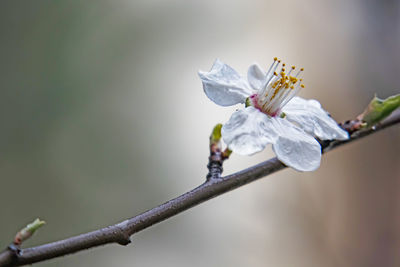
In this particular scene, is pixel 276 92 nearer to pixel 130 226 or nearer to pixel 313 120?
pixel 313 120

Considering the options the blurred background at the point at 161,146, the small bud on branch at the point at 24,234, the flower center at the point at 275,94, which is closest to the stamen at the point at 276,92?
the flower center at the point at 275,94

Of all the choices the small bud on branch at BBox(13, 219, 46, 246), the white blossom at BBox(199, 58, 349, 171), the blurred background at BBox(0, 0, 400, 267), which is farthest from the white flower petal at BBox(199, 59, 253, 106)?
the blurred background at BBox(0, 0, 400, 267)

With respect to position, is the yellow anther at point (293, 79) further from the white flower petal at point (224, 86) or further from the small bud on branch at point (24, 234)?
the small bud on branch at point (24, 234)

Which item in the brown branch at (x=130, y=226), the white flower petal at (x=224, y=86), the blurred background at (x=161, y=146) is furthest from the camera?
the blurred background at (x=161, y=146)

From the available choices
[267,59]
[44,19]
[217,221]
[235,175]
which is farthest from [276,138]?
[44,19]

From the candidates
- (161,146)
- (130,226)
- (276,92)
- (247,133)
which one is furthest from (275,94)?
(161,146)

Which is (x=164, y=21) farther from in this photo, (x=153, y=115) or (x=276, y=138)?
(x=276, y=138)

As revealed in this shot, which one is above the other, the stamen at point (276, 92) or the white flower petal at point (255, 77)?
the white flower petal at point (255, 77)

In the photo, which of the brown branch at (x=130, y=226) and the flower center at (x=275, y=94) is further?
the flower center at (x=275, y=94)
